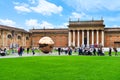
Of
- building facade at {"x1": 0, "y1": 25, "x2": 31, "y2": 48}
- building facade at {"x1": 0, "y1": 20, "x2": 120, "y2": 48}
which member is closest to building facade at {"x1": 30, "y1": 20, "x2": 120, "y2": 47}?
building facade at {"x1": 0, "y1": 20, "x2": 120, "y2": 48}

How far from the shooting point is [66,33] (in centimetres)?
7756

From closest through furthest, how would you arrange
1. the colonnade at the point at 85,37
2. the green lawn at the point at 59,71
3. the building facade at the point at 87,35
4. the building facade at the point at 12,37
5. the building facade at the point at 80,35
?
the green lawn at the point at 59,71 → the building facade at the point at 12,37 → the building facade at the point at 80,35 → the building facade at the point at 87,35 → the colonnade at the point at 85,37

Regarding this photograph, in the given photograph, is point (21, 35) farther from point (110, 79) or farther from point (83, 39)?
point (110, 79)

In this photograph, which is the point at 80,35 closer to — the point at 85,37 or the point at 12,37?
the point at 85,37

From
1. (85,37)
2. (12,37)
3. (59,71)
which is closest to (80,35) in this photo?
(85,37)

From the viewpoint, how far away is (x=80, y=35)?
2985 inches

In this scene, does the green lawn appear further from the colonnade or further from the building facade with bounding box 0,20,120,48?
the colonnade

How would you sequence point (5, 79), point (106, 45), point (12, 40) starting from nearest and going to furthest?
point (5, 79) < point (12, 40) < point (106, 45)

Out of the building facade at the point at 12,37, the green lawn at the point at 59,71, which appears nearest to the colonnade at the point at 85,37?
the building facade at the point at 12,37

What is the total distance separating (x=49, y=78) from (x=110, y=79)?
3003 mm

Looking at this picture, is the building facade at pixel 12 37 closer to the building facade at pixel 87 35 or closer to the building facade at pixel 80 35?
the building facade at pixel 80 35

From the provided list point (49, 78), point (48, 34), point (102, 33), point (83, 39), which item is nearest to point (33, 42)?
point (48, 34)

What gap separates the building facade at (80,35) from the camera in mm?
71875

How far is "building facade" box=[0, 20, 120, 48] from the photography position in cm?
7188
